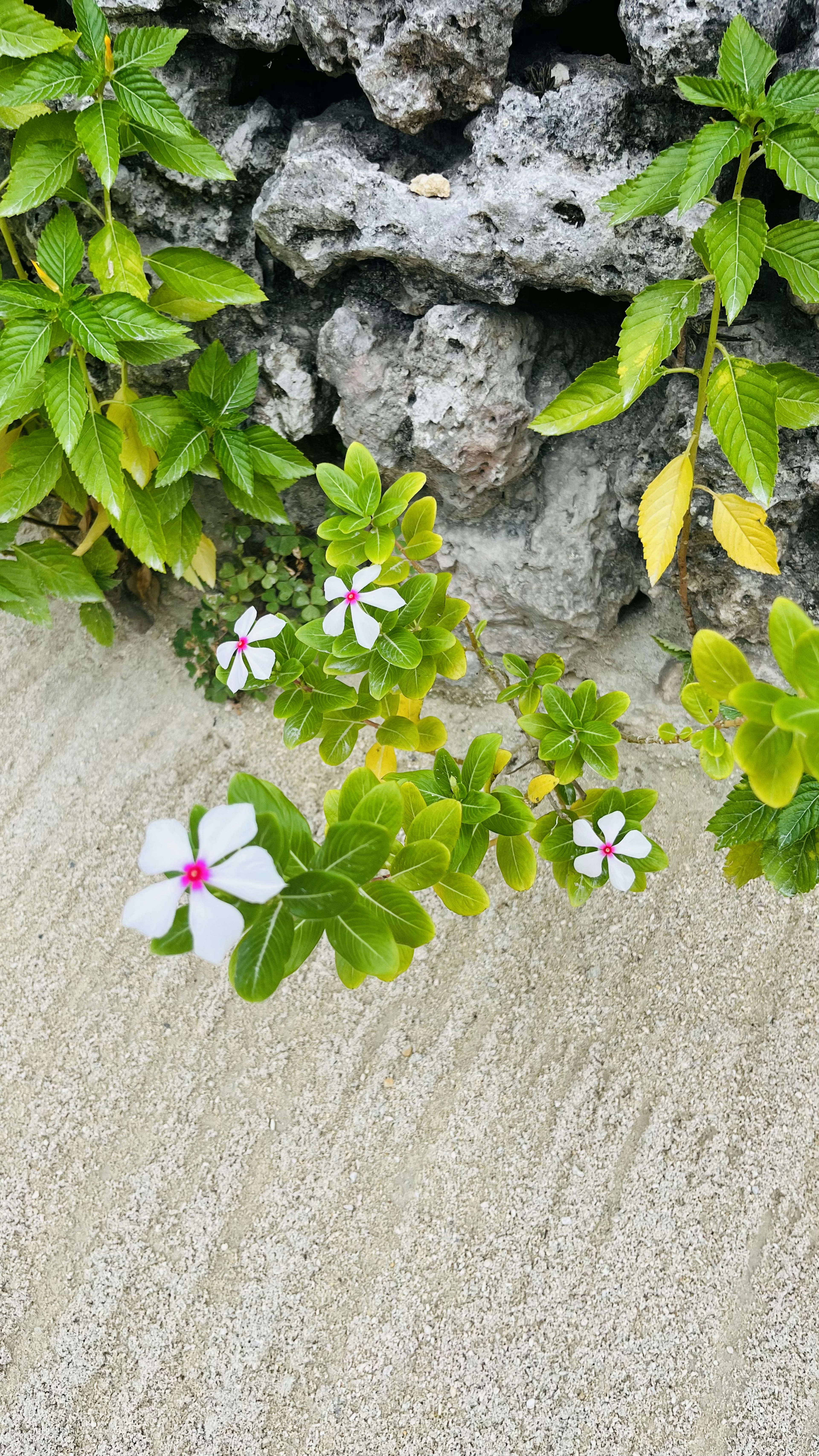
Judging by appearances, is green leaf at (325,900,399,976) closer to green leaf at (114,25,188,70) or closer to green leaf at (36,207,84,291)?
green leaf at (36,207,84,291)

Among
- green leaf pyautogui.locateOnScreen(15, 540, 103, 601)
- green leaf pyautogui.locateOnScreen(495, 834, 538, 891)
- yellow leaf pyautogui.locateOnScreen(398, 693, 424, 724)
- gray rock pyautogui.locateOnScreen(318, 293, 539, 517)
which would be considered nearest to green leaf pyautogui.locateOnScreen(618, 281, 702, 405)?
gray rock pyautogui.locateOnScreen(318, 293, 539, 517)

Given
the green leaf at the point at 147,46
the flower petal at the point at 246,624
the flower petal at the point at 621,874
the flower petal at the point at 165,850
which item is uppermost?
the green leaf at the point at 147,46

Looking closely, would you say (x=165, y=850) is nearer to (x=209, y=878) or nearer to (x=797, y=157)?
(x=209, y=878)

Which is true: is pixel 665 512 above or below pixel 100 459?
below

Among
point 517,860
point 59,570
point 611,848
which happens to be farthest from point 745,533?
point 59,570

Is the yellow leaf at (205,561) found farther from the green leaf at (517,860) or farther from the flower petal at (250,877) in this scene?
the flower petal at (250,877)

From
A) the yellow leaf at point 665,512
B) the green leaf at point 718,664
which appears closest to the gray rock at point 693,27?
the yellow leaf at point 665,512

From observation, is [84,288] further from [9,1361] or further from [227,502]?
[9,1361]
